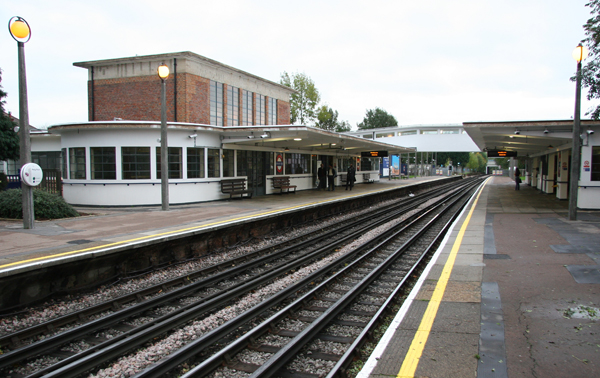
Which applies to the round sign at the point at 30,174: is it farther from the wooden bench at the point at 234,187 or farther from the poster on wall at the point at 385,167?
the poster on wall at the point at 385,167

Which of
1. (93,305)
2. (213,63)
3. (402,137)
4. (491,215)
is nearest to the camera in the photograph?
(93,305)

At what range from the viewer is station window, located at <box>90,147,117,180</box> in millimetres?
14891

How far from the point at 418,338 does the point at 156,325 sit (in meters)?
3.23

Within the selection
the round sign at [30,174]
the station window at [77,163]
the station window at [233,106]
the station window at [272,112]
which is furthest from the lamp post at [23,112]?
the station window at [272,112]

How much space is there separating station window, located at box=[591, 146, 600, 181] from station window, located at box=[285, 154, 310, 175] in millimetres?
14165

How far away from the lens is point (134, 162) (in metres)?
15.0

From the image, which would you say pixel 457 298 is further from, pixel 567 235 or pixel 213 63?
pixel 213 63

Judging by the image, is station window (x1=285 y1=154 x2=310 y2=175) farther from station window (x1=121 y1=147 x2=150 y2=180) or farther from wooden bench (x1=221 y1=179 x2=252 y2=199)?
station window (x1=121 y1=147 x2=150 y2=180)

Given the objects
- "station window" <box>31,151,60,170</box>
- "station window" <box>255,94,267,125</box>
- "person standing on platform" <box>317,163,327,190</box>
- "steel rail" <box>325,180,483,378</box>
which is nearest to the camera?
"steel rail" <box>325,180,483,378</box>

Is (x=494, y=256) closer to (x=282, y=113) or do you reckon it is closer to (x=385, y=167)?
(x=282, y=113)

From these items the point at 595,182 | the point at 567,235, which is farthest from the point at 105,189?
the point at 595,182

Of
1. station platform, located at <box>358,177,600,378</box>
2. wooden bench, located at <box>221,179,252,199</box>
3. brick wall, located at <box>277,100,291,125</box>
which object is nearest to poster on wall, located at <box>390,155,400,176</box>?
brick wall, located at <box>277,100,291,125</box>

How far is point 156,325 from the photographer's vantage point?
4961mm

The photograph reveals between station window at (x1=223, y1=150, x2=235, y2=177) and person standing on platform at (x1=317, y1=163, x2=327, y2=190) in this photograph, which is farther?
person standing on platform at (x1=317, y1=163, x2=327, y2=190)
